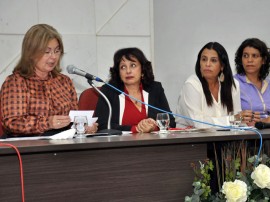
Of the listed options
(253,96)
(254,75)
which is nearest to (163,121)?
(253,96)

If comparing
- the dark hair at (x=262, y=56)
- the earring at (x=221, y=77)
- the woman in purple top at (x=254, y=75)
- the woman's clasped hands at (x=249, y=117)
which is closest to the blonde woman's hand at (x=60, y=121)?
the woman's clasped hands at (x=249, y=117)

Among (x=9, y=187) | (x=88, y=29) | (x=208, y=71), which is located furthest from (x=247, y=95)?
(x=9, y=187)

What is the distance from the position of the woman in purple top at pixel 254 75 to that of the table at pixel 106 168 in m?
1.49

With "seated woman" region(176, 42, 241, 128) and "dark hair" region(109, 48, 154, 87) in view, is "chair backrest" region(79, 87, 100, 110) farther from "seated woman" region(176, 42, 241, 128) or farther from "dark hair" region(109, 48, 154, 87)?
"seated woman" region(176, 42, 241, 128)

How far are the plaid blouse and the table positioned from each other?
0.68m

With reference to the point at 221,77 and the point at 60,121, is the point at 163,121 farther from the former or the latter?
the point at 221,77

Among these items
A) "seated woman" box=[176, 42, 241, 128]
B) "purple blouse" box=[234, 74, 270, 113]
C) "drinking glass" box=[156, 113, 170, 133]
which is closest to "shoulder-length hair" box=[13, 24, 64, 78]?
"drinking glass" box=[156, 113, 170, 133]

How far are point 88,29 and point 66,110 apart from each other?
1006mm

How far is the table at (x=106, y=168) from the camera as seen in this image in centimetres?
170

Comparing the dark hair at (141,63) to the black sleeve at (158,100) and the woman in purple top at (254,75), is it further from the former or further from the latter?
the woman in purple top at (254,75)

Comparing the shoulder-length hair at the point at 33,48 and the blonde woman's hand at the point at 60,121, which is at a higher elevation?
the shoulder-length hair at the point at 33,48

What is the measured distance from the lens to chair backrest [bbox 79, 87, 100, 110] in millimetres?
3023

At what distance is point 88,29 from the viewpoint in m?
3.64

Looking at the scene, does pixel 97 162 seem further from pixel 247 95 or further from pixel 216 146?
pixel 247 95
